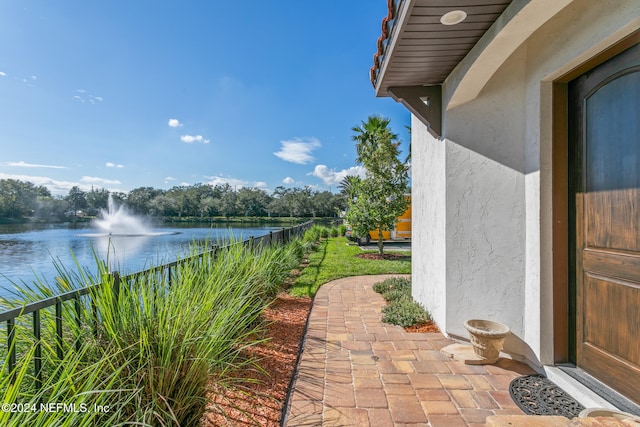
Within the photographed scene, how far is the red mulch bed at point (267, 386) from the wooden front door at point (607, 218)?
232 centimetres

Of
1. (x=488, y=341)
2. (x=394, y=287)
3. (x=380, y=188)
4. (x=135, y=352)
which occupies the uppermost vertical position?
(x=380, y=188)

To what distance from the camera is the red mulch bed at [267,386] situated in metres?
1.94

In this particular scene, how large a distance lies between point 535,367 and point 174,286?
3083 mm

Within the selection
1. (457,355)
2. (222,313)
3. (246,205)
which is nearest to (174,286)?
(222,313)

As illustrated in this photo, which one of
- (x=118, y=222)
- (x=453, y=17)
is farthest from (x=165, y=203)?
(x=453, y=17)

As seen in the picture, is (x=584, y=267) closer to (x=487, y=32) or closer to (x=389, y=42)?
(x=487, y=32)

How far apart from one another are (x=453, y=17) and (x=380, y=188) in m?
7.84

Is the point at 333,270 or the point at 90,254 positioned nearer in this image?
the point at 90,254

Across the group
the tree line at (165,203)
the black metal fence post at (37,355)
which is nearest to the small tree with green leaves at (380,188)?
the black metal fence post at (37,355)

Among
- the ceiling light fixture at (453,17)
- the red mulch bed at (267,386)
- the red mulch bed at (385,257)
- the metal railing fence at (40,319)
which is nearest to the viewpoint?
the metal railing fence at (40,319)

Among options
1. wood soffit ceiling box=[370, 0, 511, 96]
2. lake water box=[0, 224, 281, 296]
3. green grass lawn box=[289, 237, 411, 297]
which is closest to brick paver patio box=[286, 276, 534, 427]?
lake water box=[0, 224, 281, 296]

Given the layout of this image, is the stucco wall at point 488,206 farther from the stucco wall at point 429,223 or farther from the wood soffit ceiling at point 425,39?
the wood soffit ceiling at point 425,39

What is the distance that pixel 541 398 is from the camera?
7.40 feet

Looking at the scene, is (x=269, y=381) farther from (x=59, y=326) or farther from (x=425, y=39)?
(x=425, y=39)
